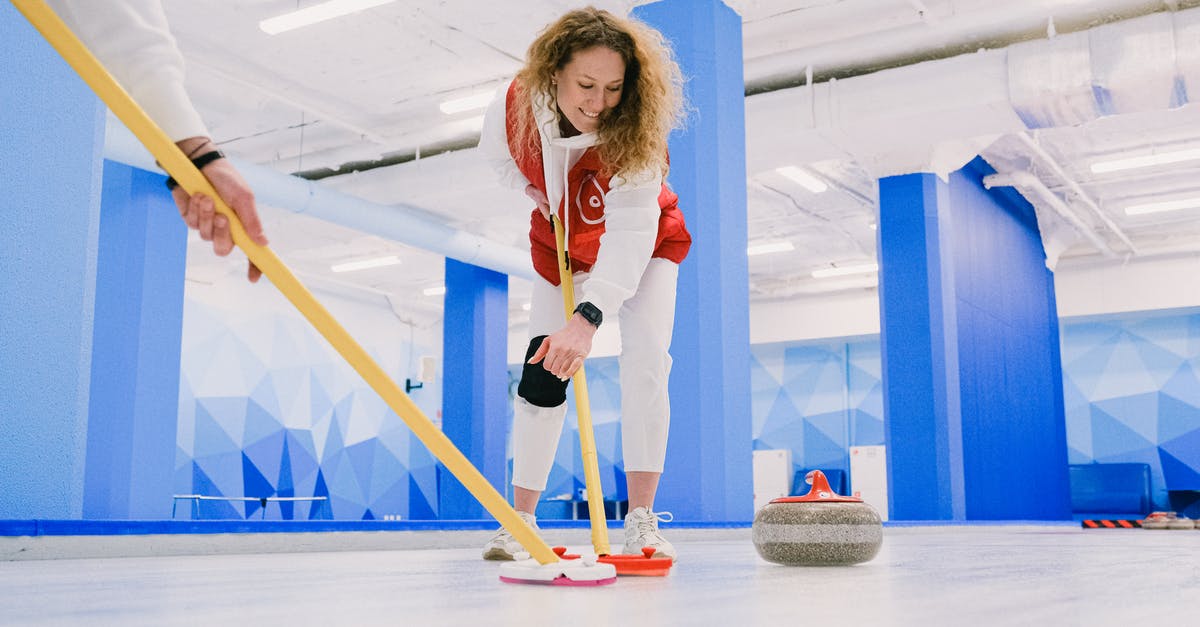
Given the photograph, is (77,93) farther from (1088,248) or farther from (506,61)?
(1088,248)

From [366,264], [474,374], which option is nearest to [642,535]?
[474,374]

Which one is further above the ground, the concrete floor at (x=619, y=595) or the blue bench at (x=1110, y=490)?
the concrete floor at (x=619, y=595)

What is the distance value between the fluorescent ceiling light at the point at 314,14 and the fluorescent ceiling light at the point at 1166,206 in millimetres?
8319

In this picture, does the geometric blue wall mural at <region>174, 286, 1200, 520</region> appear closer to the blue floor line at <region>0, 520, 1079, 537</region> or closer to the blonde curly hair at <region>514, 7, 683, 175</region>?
the blue floor line at <region>0, 520, 1079, 537</region>

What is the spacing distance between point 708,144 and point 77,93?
2.92 m

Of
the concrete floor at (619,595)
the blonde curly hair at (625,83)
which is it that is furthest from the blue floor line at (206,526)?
the blonde curly hair at (625,83)

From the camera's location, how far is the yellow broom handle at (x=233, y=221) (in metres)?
1.13

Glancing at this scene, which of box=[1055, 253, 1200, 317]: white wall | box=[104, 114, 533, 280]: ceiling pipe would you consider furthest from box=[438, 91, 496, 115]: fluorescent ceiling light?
box=[1055, 253, 1200, 317]: white wall

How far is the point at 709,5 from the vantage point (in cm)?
511

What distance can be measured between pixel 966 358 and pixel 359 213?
540cm

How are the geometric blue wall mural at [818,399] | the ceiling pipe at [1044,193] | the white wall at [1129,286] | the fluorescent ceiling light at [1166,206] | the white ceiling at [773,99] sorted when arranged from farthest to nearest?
the geometric blue wall mural at [818,399], the white wall at [1129,286], the fluorescent ceiling light at [1166,206], the ceiling pipe at [1044,193], the white ceiling at [773,99]

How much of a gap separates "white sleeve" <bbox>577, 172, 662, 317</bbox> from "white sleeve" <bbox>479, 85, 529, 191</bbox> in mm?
359

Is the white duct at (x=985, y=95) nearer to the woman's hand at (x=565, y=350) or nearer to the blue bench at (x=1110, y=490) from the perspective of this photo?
the woman's hand at (x=565, y=350)

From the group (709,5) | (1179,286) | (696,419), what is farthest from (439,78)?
(1179,286)
